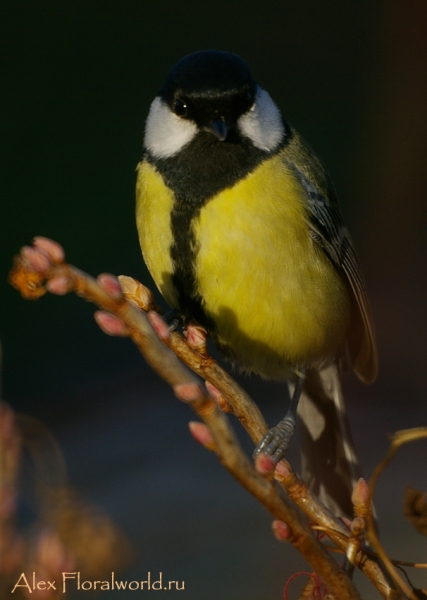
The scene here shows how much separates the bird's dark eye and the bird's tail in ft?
1.86

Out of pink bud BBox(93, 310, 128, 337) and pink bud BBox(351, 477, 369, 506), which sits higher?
pink bud BBox(93, 310, 128, 337)

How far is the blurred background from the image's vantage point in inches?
107

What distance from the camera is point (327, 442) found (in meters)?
1.45

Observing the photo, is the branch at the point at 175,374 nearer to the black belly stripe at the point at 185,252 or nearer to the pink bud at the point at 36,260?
the pink bud at the point at 36,260

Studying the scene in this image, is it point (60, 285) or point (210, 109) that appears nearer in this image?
point (60, 285)

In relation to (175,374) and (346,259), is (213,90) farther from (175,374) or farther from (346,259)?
(175,374)

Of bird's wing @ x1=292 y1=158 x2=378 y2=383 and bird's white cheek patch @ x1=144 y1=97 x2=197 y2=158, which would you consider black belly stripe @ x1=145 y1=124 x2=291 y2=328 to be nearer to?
bird's white cheek patch @ x1=144 y1=97 x2=197 y2=158

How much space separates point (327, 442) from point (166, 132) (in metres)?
0.64

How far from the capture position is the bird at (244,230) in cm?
114

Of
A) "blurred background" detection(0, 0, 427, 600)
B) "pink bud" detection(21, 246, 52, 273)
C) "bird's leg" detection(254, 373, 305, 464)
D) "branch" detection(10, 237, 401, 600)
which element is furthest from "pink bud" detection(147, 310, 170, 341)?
"blurred background" detection(0, 0, 427, 600)

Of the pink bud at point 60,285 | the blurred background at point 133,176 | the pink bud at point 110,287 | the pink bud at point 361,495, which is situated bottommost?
the blurred background at point 133,176

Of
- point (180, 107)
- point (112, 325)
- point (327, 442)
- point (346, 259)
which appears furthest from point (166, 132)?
point (112, 325)

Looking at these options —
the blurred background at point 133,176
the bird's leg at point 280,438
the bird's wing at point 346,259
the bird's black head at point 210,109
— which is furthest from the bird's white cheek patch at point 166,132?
the blurred background at point 133,176

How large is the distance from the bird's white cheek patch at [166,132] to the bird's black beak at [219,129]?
0.04 m
